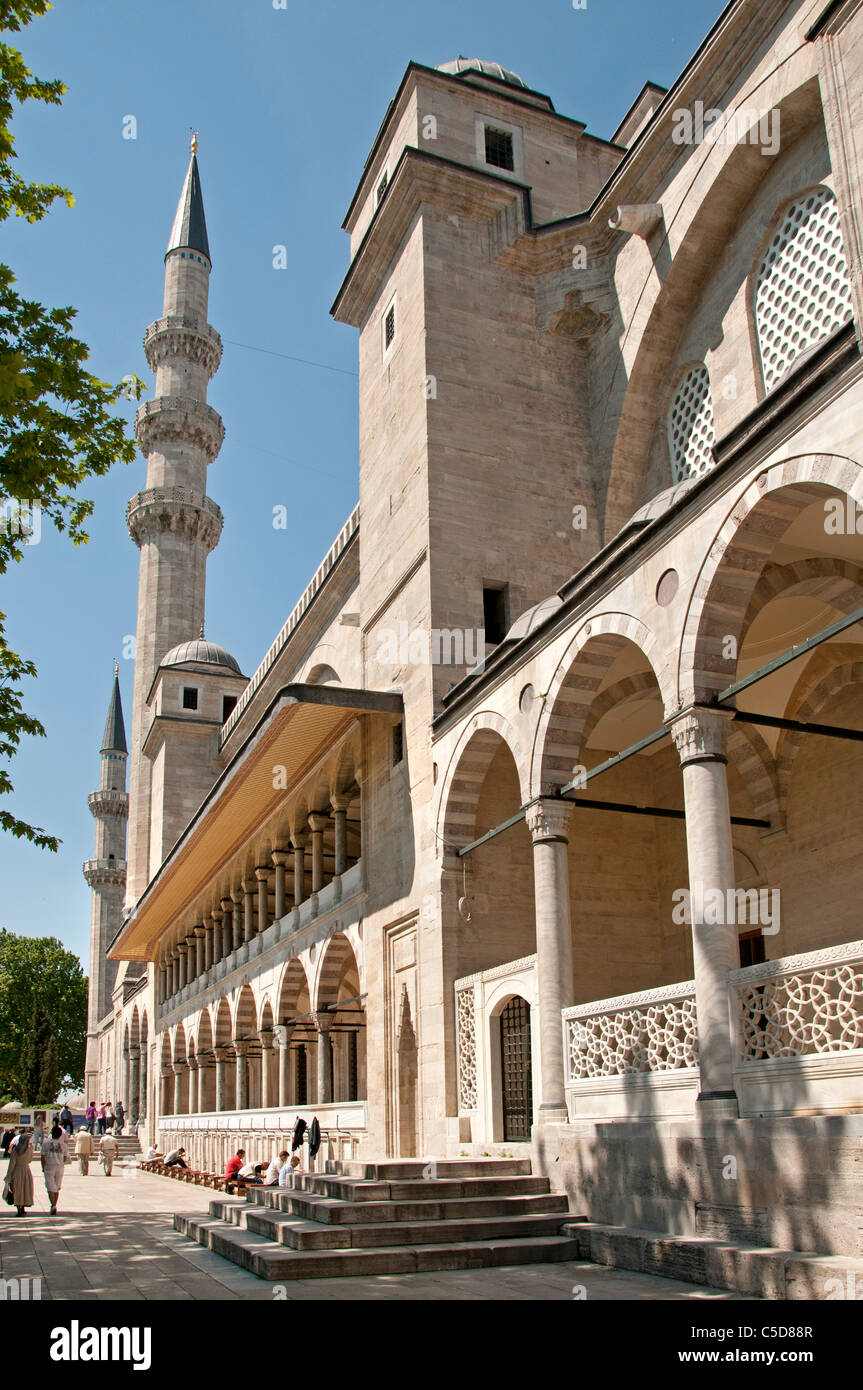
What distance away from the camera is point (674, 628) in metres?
9.76

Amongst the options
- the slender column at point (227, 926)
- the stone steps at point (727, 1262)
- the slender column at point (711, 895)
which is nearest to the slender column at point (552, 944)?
the stone steps at point (727, 1262)

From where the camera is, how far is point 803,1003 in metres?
7.65

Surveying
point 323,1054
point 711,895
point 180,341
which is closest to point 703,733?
point 711,895

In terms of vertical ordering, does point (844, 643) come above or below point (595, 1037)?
above

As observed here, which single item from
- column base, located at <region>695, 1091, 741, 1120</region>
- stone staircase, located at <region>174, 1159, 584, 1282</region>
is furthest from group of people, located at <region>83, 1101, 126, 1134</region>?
column base, located at <region>695, 1091, 741, 1120</region>

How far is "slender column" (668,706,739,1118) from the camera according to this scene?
27.7ft

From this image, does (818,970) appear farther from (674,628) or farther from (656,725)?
(656,725)

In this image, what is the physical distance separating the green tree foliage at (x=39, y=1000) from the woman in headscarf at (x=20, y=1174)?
56853mm

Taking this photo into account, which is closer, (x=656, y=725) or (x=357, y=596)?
(x=656, y=725)

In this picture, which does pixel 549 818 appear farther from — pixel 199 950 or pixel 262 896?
pixel 199 950

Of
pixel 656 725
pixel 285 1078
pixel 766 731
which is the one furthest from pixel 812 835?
pixel 285 1078

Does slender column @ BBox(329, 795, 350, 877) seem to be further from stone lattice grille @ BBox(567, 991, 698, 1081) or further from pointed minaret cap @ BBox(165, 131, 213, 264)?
pointed minaret cap @ BBox(165, 131, 213, 264)

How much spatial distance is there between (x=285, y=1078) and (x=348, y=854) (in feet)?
15.1
